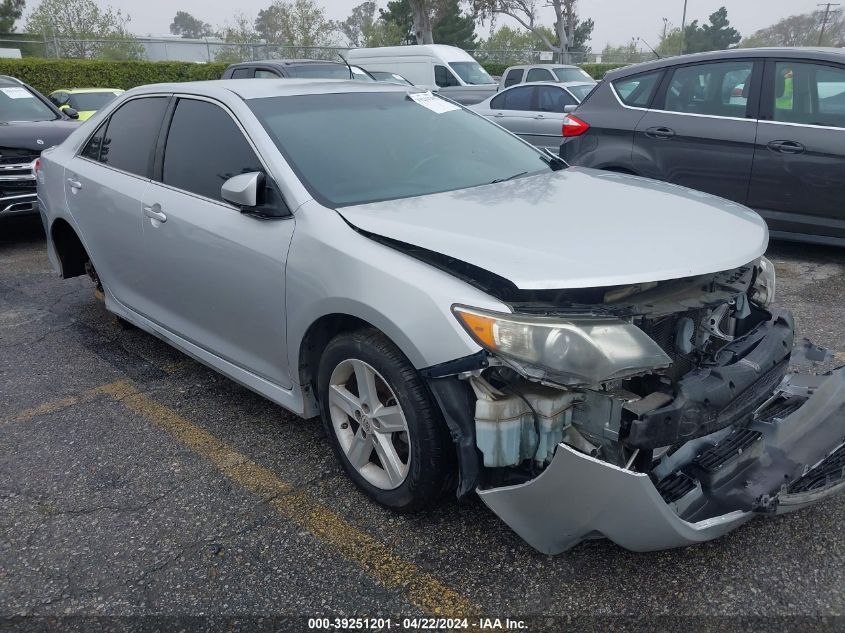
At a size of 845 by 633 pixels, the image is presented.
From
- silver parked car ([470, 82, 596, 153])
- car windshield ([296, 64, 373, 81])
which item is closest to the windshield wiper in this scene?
silver parked car ([470, 82, 596, 153])

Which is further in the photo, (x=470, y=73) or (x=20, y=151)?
(x=470, y=73)

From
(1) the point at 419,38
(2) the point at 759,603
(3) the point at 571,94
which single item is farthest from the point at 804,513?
Answer: (1) the point at 419,38

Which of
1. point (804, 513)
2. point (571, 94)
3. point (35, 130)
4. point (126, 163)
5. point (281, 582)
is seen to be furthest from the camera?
point (571, 94)

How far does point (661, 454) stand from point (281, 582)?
134cm

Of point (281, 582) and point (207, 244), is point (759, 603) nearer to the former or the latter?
point (281, 582)

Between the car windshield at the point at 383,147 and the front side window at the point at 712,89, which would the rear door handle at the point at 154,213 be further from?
the front side window at the point at 712,89

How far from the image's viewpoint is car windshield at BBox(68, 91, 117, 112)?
1215cm

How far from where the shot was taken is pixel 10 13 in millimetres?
37500

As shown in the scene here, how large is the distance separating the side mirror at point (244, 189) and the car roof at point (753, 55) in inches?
175

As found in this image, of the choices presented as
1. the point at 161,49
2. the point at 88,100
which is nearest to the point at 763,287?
the point at 88,100

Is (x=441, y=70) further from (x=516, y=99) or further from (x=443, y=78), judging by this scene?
(x=516, y=99)

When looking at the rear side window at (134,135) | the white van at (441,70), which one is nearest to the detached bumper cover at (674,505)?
the rear side window at (134,135)

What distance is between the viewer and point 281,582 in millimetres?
2418

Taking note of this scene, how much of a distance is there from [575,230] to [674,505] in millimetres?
978
